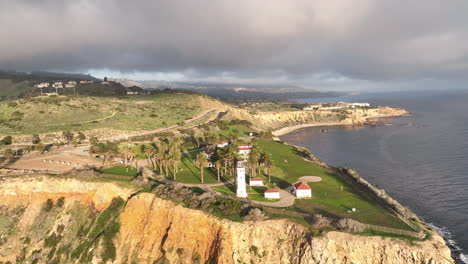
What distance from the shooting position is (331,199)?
44688 millimetres

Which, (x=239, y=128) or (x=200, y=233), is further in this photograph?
(x=239, y=128)

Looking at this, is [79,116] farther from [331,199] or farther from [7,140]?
[331,199]

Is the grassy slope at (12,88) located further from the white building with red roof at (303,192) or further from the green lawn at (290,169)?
the white building with red roof at (303,192)

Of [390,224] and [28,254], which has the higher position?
[390,224]

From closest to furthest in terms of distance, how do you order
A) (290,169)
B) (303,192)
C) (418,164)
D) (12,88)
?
(303,192) → (290,169) → (418,164) → (12,88)

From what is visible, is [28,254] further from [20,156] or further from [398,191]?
[398,191]

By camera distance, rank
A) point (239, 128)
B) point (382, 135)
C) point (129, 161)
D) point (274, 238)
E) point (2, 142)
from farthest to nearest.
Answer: point (382, 135) < point (239, 128) < point (2, 142) < point (129, 161) < point (274, 238)

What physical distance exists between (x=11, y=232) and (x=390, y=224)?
52.1m

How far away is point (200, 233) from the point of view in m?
37.2

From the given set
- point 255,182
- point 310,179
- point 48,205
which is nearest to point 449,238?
point 310,179

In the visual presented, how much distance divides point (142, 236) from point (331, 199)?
27.2 m

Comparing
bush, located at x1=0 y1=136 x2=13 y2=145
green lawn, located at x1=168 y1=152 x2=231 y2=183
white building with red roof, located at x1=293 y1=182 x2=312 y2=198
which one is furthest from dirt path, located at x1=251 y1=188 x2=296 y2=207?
bush, located at x1=0 y1=136 x2=13 y2=145

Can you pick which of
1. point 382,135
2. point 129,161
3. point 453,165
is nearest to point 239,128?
point 129,161

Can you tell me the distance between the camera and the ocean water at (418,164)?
2093 inches
